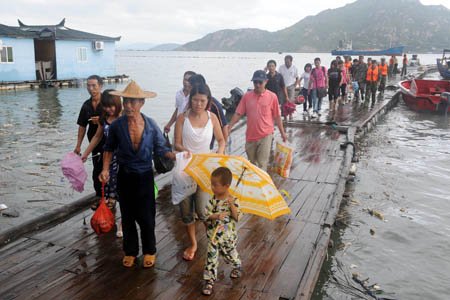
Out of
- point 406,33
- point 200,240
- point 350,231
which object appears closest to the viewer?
point 200,240

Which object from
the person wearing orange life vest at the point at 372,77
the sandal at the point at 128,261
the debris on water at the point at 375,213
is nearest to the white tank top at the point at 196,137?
the sandal at the point at 128,261

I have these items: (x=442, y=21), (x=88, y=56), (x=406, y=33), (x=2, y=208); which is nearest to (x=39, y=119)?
(x=2, y=208)

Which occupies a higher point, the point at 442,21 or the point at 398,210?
the point at 442,21

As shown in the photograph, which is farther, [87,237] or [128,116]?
[87,237]

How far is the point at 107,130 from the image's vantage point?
4711 mm

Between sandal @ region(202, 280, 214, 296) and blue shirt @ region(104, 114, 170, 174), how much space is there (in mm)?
1268

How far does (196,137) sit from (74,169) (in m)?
1.63

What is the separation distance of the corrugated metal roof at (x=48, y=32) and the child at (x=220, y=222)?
2962 centimetres

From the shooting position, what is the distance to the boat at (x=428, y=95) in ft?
64.8

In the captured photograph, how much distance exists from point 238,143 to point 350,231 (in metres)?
4.51

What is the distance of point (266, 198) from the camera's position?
11.8 feet

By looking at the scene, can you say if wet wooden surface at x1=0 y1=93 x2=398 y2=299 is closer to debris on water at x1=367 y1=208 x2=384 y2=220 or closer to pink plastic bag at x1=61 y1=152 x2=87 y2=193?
pink plastic bag at x1=61 y1=152 x2=87 y2=193

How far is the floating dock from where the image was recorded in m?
3.70

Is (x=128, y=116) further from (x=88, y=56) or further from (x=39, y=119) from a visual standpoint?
(x=88, y=56)
